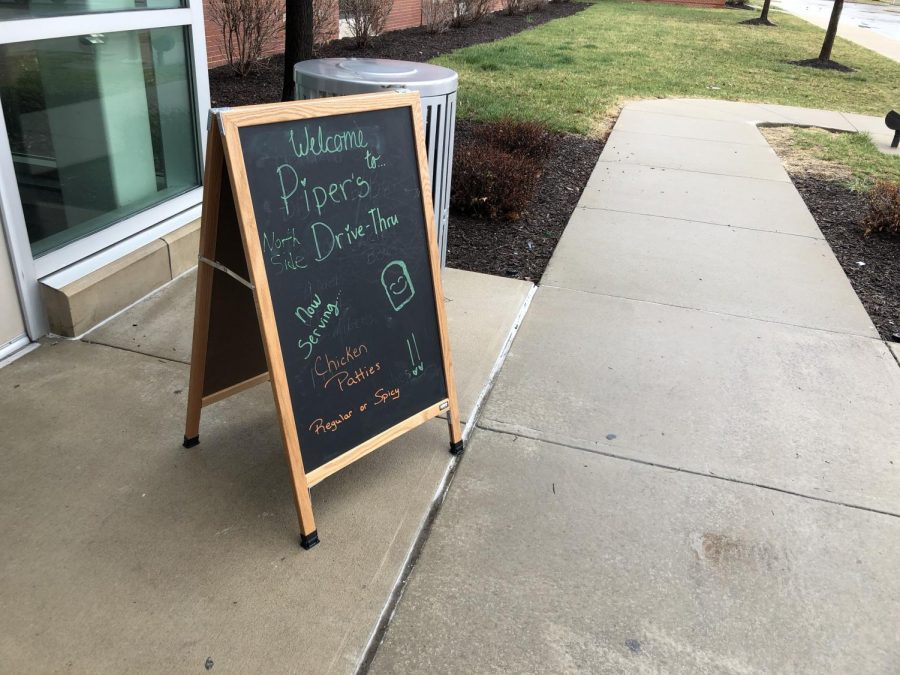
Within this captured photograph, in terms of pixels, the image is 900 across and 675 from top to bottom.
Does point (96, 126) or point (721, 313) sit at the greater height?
point (96, 126)

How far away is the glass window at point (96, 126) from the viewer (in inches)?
143

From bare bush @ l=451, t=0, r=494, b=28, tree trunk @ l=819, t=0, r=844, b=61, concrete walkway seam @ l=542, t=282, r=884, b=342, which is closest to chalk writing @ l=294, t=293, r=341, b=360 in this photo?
concrete walkway seam @ l=542, t=282, r=884, b=342

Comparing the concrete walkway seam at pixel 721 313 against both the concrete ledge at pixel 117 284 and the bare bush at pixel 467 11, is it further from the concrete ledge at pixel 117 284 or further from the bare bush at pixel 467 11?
the bare bush at pixel 467 11

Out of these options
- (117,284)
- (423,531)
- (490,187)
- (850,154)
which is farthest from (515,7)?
(423,531)

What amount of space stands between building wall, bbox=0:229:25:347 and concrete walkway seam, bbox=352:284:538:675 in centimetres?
228

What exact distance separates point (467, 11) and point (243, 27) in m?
10.6

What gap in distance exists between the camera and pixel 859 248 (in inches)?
236

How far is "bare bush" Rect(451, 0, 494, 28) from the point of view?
19188mm

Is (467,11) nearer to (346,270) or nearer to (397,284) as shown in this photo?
(397,284)

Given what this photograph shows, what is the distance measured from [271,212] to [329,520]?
3.83 feet

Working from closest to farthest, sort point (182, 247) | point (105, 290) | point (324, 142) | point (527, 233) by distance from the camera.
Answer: point (324, 142), point (105, 290), point (182, 247), point (527, 233)

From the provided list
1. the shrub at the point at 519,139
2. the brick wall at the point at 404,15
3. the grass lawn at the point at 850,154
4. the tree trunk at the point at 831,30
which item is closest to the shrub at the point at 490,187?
the shrub at the point at 519,139

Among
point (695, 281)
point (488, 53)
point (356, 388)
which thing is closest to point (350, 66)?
point (356, 388)

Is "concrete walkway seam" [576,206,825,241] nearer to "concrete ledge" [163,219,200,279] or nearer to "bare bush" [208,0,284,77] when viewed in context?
"concrete ledge" [163,219,200,279]
